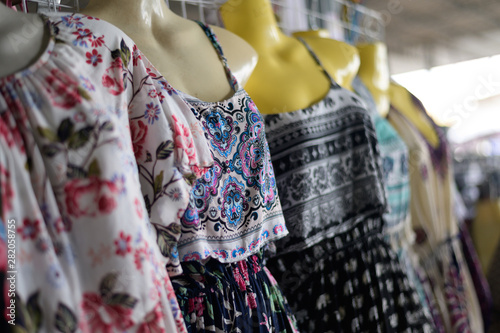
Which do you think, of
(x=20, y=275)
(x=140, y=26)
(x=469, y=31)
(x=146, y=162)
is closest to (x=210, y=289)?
(x=146, y=162)

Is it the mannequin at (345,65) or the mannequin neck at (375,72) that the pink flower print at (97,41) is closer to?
the mannequin at (345,65)

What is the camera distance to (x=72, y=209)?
0.55 metres

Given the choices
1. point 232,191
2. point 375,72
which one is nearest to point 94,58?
point 232,191

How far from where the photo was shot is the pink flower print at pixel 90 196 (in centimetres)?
55

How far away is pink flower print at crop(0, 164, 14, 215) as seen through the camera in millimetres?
502

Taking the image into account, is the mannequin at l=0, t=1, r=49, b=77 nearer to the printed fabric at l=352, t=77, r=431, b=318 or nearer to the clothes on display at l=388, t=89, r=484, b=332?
the printed fabric at l=352, t=77, r=431, b=318

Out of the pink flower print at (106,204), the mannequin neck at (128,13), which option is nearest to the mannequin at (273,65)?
the mannequin neck at (128,13)

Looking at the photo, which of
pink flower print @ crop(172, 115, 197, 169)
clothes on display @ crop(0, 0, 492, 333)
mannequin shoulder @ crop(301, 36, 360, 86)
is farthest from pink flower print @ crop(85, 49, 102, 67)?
mannequin shoulder @ crop(301, 36, 360, 86)

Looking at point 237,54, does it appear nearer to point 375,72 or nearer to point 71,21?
point 71,21

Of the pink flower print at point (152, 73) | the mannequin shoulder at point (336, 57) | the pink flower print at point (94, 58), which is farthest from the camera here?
the mannequin shoulder at point (336, 57)

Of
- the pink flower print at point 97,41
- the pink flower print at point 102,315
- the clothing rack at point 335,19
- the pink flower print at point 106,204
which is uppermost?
the clothing rack at point 335,19

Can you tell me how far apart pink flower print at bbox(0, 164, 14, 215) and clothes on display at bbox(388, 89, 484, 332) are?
4.91ft

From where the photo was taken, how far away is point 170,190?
2.16ft

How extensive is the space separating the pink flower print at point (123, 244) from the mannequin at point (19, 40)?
0.23 meters
